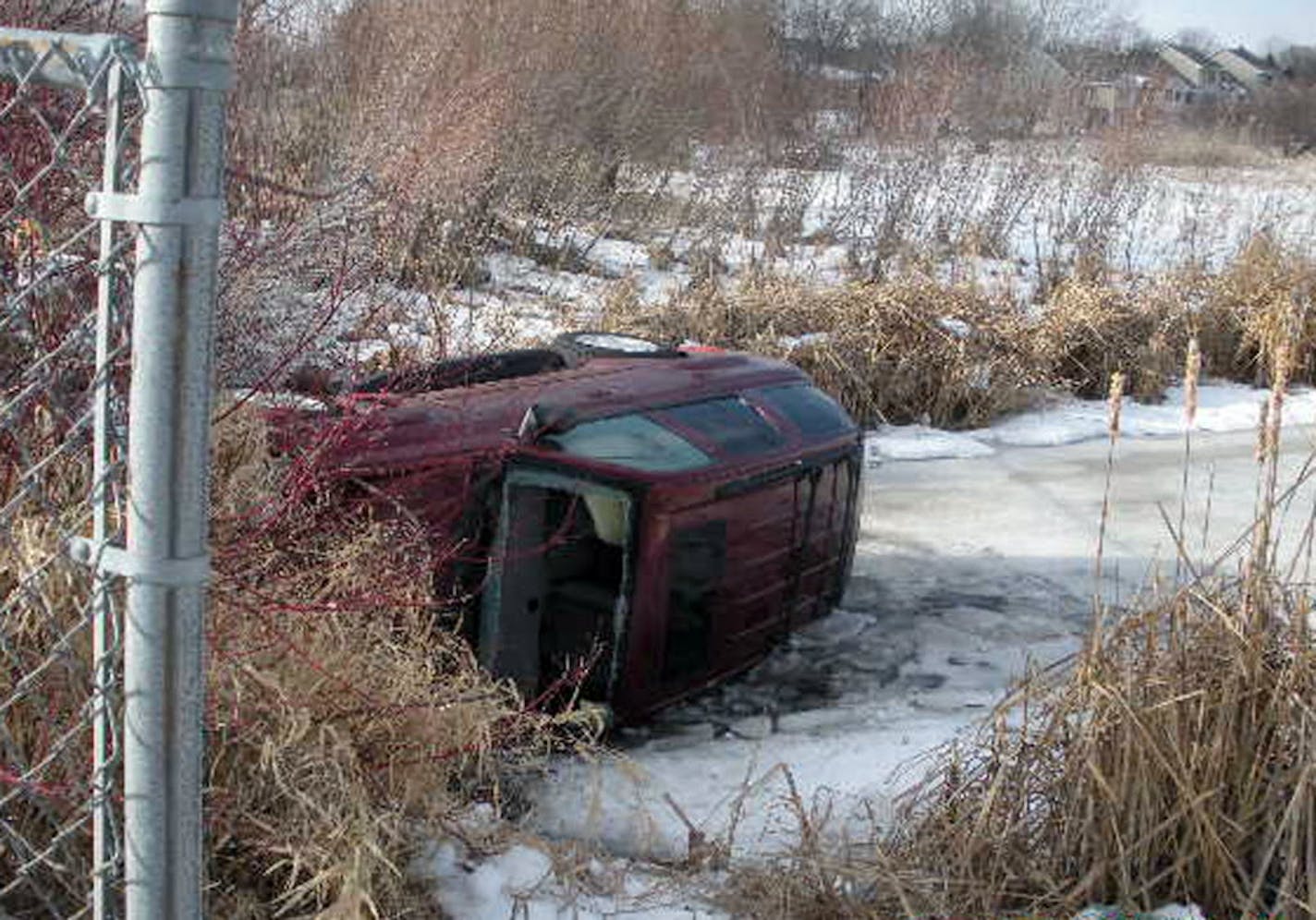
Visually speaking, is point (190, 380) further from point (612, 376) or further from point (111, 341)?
point (612, 376)

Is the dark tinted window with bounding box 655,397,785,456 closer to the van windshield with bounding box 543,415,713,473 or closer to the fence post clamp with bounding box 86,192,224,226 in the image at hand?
the van windshield with bounding box 543,415,713,473

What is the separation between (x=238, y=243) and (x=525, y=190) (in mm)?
7891

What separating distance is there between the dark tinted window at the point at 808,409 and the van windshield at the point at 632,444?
0.80 metres

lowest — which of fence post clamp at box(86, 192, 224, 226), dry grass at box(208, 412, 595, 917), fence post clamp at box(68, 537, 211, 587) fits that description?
dry grass at box(208, 412, 595, 917)

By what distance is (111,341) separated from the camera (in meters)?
1.93

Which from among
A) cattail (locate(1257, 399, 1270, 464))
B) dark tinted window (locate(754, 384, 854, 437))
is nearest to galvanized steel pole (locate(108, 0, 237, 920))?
cattail (locate(1257, 399, 1270, 464))

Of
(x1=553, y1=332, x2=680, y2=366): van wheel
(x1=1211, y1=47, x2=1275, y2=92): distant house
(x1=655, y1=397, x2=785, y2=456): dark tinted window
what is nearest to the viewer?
(x1=655, y1=397, x2=785, y2=456): dark tinted window

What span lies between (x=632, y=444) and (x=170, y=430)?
3.34 metres

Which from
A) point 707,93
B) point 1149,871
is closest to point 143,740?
point 1149,871

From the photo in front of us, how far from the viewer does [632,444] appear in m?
5.11

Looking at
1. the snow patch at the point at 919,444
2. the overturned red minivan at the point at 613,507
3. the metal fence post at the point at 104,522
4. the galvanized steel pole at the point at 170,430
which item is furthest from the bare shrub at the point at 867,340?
the galvanized steel pole at the point at 170,430

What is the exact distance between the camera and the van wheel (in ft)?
21.0

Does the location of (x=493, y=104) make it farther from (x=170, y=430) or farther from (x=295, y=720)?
(x=170, y=430)

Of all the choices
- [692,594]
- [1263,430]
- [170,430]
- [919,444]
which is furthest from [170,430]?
[919,444]
